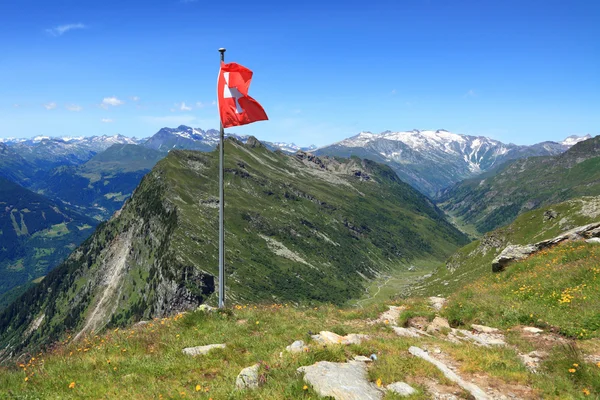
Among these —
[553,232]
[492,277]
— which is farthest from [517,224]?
[492,277]

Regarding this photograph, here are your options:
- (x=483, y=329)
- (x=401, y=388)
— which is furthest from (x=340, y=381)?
(x=483, y=329)

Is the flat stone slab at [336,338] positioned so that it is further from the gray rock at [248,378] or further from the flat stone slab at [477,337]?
the flat stone slab at [477,337]

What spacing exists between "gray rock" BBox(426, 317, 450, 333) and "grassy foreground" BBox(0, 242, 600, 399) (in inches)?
29.9

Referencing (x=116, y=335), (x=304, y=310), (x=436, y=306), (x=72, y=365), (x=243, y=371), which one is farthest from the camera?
(x=436, y=306)

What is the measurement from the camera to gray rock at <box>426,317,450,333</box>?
20.0 meters

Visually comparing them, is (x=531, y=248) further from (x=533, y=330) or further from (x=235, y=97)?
(x=235, y=97)

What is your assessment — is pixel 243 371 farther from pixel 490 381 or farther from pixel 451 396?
pixel 490 381

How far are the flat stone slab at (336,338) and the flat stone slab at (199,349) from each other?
4.12 metres

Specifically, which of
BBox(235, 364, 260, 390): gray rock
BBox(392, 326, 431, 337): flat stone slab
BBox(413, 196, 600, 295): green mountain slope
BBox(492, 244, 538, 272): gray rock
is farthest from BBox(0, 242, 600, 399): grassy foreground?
BBox(413, 196, 600, 295): green mountain slope

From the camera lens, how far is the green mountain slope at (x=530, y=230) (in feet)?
496

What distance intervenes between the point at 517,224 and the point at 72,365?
208 metres

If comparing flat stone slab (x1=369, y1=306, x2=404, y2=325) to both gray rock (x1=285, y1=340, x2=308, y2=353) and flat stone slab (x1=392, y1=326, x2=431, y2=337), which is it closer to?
flat stone slab (x1=392, y1=326, x2=431, y2=337)

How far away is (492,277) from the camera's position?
102 ft

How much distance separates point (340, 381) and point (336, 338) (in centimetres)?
546
